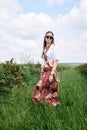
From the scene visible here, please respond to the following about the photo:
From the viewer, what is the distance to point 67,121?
623 cm

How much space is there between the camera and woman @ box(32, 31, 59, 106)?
7840 mm

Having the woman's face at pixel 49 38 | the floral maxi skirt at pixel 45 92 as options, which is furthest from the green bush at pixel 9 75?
the woman's face at pixel 49 38

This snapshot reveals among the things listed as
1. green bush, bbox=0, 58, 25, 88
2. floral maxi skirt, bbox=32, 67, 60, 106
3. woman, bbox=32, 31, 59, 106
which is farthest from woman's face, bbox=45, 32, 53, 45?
green bush, bbox=0, 58, 25, 88

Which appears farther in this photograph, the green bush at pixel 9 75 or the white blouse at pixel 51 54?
the green bush at pixel 9 75

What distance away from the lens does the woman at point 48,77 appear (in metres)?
7.84

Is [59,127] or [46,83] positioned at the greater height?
[46,83]

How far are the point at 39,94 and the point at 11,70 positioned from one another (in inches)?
149

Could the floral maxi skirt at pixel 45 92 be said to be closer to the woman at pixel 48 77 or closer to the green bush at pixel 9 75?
the woman at pixel 48 77

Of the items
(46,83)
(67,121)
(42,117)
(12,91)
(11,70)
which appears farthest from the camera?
(11,70)

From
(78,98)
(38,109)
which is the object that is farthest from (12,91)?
(38,109)

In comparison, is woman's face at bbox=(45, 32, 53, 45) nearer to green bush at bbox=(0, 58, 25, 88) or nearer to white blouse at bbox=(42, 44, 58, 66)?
white blouse at bbox=(42, 44, 58, 66)

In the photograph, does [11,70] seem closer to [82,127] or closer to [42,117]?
[42,117]

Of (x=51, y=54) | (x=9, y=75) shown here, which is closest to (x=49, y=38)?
(x=51, y=54)

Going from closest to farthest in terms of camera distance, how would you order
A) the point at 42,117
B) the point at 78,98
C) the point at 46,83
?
the point at 42,117
the point at 46,83
the point at 78,98
